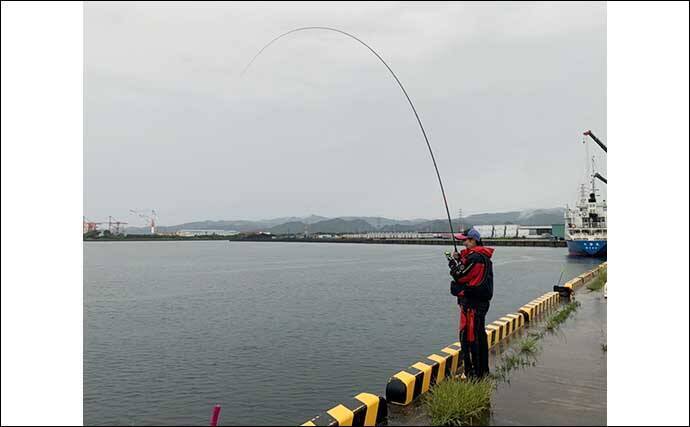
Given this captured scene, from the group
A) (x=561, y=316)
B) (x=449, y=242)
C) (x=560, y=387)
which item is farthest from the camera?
(x=449, y=242)

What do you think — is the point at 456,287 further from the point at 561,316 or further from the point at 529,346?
the point at 561,316

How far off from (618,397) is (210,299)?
24528 mm

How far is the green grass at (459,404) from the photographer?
5857 mm

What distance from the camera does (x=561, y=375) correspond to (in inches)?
305

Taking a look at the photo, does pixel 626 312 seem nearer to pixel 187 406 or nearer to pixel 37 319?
pixel 37 319

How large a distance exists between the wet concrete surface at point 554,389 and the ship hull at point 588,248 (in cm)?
5364

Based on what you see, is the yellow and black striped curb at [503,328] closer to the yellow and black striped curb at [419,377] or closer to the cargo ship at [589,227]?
the yellow and black striped curb at [419,377]

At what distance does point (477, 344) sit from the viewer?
7.20 m

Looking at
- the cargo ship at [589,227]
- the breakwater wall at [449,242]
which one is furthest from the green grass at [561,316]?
the breakwater wall at [449,242]

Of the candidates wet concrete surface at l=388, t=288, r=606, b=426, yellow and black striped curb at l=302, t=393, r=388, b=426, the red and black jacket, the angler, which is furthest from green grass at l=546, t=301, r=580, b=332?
yellow and black striped curb at l=302, t=393, r=388, b=426

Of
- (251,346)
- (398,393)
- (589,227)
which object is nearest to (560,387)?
(398,393)

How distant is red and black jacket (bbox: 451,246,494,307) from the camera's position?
6789 millimetres

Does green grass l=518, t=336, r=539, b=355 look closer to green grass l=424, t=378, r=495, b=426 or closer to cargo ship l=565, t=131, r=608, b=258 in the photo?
green grass l=424, t=378, r=495, b=426

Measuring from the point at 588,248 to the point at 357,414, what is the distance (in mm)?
61305
